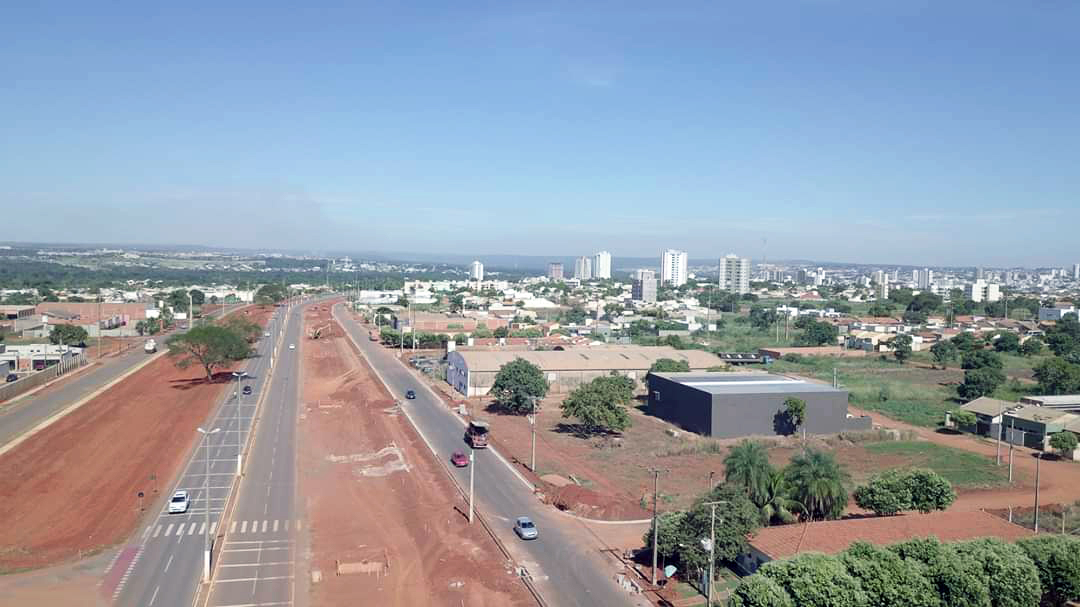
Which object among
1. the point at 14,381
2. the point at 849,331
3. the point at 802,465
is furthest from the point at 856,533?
the point at 849,331

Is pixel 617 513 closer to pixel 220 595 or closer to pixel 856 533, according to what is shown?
pixel 856 533

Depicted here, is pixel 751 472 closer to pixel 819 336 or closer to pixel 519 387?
pixel 519 387

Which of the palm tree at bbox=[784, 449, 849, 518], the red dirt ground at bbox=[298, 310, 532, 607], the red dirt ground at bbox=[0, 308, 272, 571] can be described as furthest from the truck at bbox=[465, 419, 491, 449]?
the palm tree at bbox=[784, 449, 849, 518]

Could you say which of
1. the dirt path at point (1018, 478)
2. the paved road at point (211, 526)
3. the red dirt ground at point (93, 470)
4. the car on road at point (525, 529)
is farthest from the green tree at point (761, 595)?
the red dirt ground at point (93, 470)

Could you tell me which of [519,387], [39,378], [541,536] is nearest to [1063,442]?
[519,387]

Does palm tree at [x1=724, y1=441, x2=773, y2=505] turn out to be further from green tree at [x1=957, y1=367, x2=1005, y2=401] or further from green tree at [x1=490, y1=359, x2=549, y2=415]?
green tree at [x1=957, y1=367, x2=1005, y2=401]

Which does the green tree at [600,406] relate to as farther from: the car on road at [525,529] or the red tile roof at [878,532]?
the red tile roof at [878,532]

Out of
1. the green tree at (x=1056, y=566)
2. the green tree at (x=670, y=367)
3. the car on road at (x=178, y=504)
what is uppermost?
the green tree at (x=1056, y=566)
